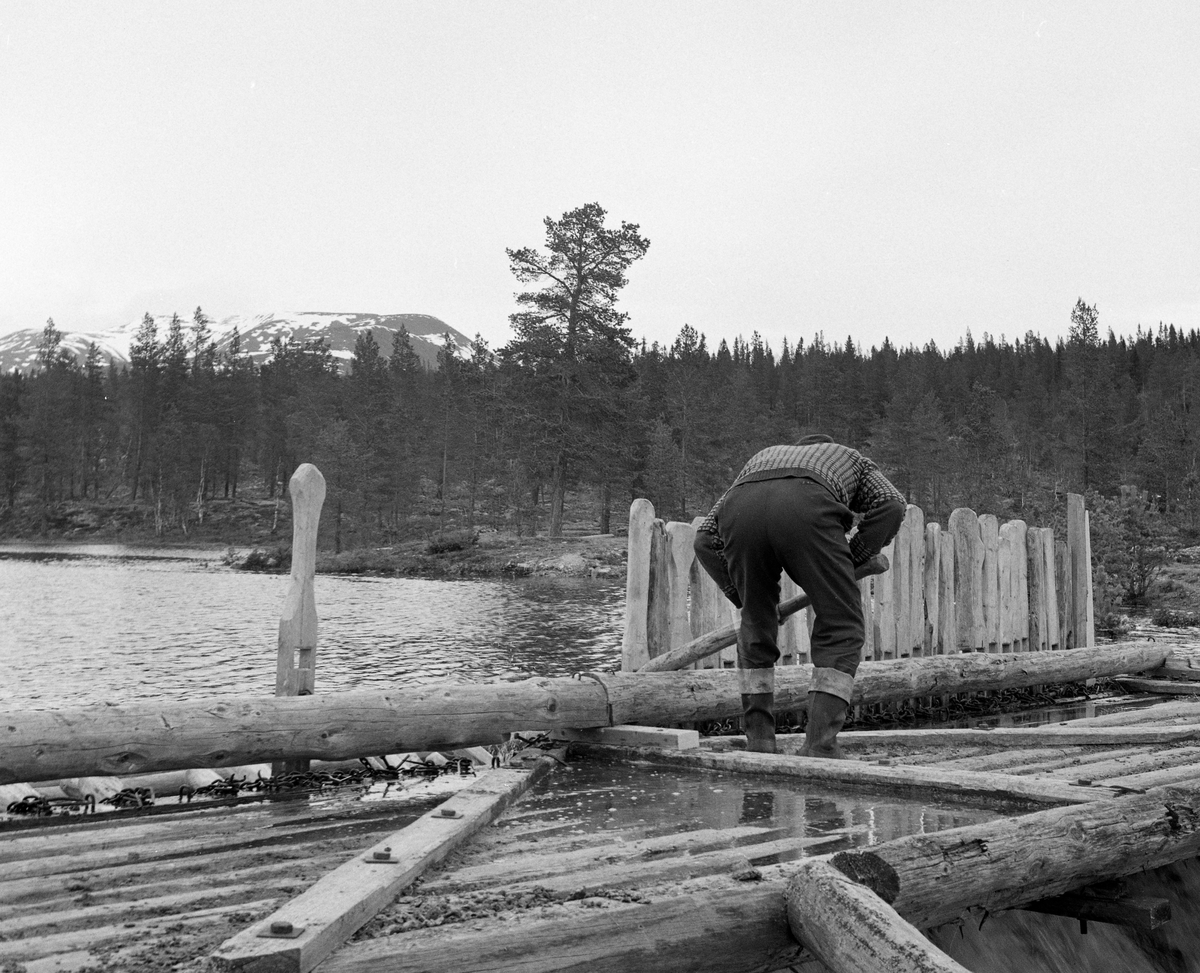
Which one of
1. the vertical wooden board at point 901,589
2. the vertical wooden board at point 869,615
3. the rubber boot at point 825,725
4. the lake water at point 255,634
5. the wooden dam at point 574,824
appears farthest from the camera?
the lake water at point 255,634

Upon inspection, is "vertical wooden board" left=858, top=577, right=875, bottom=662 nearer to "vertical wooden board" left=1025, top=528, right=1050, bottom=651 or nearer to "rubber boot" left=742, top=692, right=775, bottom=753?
"vertical wooden board" left=1025, top=528, right=1050, bottom=651

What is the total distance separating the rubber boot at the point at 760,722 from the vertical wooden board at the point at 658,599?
2063 mm

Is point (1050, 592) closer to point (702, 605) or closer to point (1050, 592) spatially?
point (1050, 592)

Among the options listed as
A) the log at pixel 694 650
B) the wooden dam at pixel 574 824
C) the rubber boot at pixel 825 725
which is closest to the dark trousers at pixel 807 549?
the rubber boot at pixel 825 725

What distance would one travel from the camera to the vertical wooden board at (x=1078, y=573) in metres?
12.3

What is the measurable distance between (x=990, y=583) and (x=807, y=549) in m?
6.42

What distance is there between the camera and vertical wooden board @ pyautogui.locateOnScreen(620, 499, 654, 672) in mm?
7871

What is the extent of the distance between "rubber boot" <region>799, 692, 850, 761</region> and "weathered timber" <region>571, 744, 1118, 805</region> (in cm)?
33

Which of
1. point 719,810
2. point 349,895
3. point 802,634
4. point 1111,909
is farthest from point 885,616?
point 349,895

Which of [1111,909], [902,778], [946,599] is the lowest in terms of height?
[1111,909]

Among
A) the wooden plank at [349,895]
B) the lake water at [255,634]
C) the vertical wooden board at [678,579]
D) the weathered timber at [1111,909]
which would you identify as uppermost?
the vertical wooden board at [678,579]

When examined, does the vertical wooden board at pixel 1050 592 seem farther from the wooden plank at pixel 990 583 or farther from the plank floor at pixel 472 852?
the plank floor at pixel 472 852

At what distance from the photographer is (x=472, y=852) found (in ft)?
12.0

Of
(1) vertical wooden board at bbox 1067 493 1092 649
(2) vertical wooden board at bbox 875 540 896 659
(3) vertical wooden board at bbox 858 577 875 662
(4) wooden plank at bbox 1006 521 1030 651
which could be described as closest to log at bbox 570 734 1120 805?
(3) vertical wooden board at bbox 858 577 875 662
